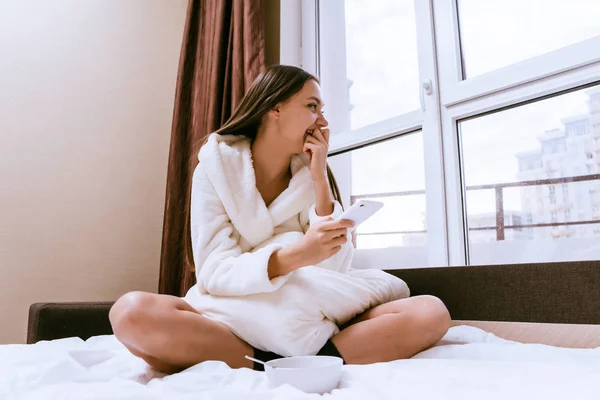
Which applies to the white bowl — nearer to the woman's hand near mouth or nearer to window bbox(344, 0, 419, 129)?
the woman's hand near mouth

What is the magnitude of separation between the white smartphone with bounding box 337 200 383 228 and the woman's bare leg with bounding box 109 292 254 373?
1.21ft

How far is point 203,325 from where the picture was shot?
3.32 feet

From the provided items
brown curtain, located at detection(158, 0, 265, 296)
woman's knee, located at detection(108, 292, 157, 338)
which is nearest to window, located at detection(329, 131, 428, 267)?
brown curtain, located at detection(158, 0, 265, 296)

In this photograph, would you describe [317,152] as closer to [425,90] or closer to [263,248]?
[263,248]

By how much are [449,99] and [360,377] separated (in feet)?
3.64

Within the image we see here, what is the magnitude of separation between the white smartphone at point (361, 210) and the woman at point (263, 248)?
46 mm

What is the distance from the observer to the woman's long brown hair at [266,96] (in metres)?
1.41

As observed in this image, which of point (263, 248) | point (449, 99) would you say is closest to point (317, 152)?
point (263, 248)

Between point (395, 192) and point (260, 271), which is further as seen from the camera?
point (395, 192)

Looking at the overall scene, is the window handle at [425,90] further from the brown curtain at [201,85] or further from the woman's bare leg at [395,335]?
the woman's bare leg at [395,335]

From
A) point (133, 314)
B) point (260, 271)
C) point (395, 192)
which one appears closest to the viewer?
point (133, 314)

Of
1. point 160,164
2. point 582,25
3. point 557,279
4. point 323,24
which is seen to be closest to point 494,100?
point 582,25

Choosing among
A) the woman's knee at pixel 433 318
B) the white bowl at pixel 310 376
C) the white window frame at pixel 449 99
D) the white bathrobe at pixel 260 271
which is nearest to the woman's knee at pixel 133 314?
the white bathrobe at pixel 260 271

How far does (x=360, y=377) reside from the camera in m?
0.78
